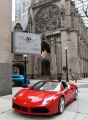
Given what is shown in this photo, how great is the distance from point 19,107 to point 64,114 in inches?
68.4

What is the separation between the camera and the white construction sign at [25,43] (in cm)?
1351

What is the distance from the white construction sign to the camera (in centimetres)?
1351

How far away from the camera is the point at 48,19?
51.2 metres

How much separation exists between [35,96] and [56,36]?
4142 centimetres

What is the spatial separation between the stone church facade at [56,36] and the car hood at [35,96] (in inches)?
1368

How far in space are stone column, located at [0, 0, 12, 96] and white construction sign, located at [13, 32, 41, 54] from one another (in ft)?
3.66

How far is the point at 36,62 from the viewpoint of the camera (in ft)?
159

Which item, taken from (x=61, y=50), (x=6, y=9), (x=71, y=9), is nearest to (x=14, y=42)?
(x=6, y=9)

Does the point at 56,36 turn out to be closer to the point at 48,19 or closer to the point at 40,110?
the point at 48,19

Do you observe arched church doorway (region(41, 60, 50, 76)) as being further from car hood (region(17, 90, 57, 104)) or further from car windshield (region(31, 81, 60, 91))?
car hood (region(17, 90, 57, 104))

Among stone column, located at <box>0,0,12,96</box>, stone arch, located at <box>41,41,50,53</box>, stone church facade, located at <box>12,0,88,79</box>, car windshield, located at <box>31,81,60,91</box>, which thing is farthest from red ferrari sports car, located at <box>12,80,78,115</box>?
stone arch, located at <box>41,41,50,53</box>

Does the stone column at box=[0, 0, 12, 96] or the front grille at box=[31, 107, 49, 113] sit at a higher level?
the stone column at box=[0, 0, 12, 96]

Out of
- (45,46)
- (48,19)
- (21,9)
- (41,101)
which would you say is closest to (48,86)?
(41,101)

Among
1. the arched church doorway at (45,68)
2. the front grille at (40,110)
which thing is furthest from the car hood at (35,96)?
the arched church doorway at (45,68)
